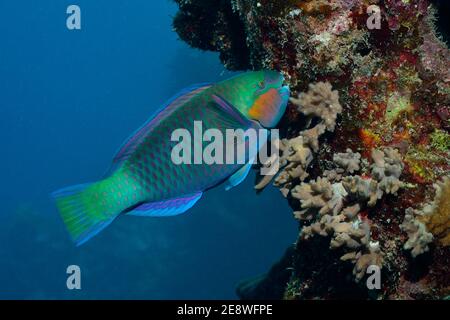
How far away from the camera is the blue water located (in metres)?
24.6

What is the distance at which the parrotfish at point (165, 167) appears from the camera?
209 centimetres

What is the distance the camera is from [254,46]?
300 cm

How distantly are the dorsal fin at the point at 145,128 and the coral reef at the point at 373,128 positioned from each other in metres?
0.84

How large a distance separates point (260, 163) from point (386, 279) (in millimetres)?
1224

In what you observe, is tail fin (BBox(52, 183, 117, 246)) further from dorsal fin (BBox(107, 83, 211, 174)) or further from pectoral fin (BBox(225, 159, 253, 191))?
pectoral fin (BBox(225, 159, 253, 191))

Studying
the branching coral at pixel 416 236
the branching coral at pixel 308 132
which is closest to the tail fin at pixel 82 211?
the branching coral at pixel 308 132

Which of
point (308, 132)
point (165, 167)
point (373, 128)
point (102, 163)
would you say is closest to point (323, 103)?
point (308, 132)

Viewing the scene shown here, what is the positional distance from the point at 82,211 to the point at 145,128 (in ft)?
1.95

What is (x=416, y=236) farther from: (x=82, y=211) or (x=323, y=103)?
(x=82, y=211)

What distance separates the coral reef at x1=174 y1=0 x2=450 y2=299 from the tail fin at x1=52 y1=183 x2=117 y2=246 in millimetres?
1316
